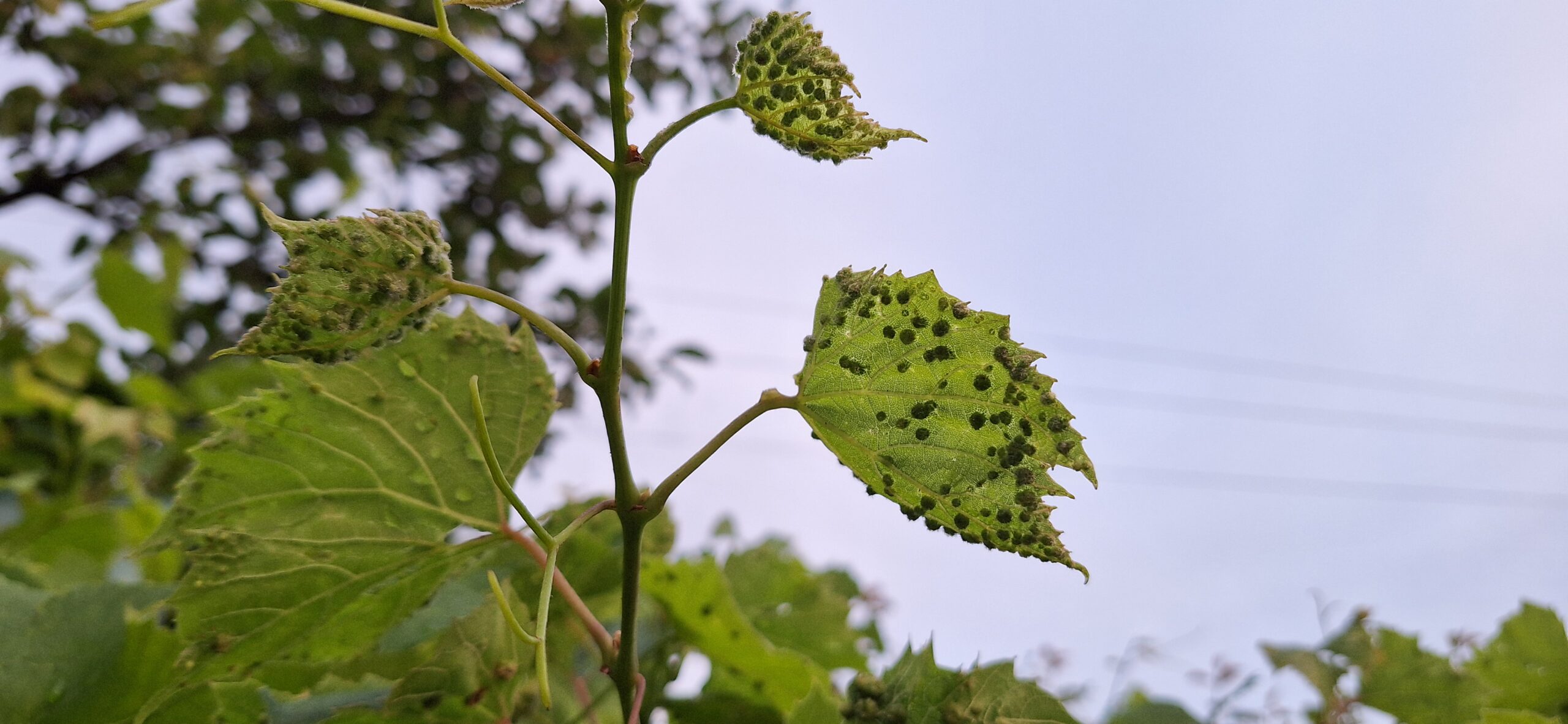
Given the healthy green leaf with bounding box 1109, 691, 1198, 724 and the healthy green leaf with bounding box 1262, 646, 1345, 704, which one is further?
the healthy green leaf with bounding box 1262, 646, 1345, 704

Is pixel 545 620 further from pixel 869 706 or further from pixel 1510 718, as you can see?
pixel 1510 718

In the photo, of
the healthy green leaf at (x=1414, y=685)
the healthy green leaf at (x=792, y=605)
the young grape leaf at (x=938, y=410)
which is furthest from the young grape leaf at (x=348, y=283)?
the healthy green leaf at (x=1414, y=685)

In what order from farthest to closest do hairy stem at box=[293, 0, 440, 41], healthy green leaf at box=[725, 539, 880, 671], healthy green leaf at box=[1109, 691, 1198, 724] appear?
healthy green leaf at box=[725, 539, 880, 671]
healthy green leaf at box=[1109, 691, 1198, 724]
hairy stem at box=[293, 0, 440, 41]

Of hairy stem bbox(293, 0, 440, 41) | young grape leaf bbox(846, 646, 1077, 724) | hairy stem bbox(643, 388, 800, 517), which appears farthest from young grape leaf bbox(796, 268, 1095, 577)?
hairy stem bbox(293, 0, 440, 41)

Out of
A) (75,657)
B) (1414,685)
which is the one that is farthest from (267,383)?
(1414,685)

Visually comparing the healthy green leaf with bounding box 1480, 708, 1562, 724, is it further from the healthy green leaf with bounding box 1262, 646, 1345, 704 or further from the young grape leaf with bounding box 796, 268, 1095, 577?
the healthy green leaf with bounding box 1262, 646, 1345, 704

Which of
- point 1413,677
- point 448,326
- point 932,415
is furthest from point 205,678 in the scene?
point 1413,677

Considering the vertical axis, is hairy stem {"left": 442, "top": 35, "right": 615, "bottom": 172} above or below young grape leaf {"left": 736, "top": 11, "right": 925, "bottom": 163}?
below
